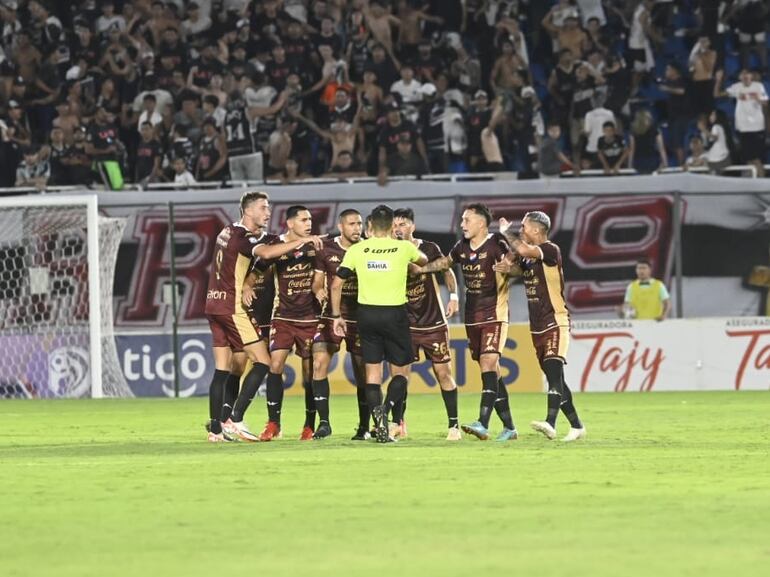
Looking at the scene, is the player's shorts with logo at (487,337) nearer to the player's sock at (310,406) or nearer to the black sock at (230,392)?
the player's sock at (310,406)

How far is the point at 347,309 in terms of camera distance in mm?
14484

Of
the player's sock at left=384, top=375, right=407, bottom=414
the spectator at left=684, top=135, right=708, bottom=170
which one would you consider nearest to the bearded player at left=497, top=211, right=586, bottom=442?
the player's sock at left=384, top=375, right=407, bottom=414

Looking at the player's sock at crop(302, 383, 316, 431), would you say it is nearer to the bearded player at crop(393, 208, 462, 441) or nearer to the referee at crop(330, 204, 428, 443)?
the bearded player at crop(393, 208, 462, 441)

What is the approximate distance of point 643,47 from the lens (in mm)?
27109

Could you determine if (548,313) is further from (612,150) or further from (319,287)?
(612,150)

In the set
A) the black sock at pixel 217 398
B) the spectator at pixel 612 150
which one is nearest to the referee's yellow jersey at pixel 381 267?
the black sock at pixel 217 398

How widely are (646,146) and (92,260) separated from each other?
836 cm

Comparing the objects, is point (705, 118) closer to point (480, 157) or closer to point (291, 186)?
point (480, 157)

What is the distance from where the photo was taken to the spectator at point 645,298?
23.1 m

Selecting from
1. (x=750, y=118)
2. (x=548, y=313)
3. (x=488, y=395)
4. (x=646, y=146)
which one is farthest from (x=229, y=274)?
(x=750, y=118)

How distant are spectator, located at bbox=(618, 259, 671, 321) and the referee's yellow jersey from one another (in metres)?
9.96

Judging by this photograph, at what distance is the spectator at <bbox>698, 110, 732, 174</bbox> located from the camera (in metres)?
24.6

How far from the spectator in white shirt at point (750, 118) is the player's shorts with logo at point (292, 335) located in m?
12.0

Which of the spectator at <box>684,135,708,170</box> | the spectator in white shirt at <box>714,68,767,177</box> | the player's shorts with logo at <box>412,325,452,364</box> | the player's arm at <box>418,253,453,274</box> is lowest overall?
the player's shorts with logo at <box>412,325,452,364</box>
